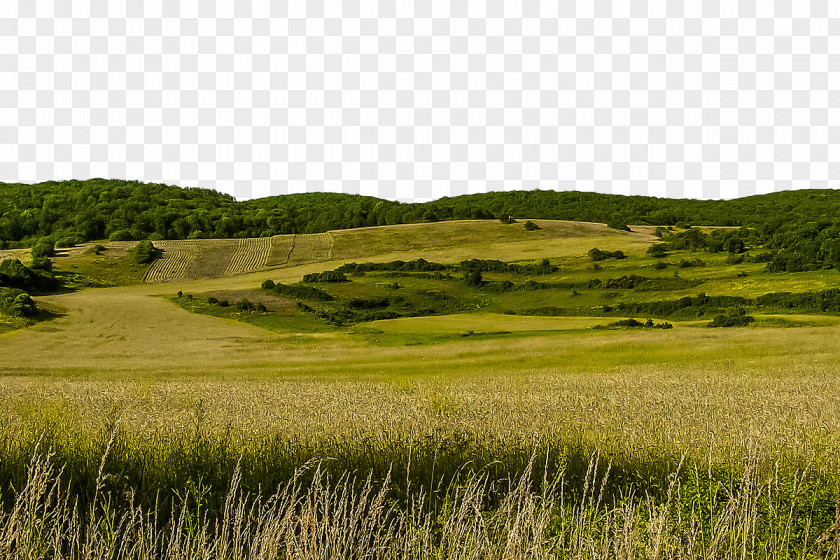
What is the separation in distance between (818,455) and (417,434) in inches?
165

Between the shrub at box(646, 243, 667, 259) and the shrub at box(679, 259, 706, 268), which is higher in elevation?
the shrub at box(646, 243, 667, 259)

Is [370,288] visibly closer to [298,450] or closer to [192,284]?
[192,284]

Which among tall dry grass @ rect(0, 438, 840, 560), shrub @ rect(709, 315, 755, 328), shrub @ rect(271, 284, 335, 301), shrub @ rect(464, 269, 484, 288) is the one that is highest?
tall dry grass @ rect(0, 438, 840, 560)

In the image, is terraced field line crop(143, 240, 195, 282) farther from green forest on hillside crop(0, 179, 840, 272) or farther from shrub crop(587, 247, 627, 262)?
shrub crop(587, 247, 627, 262)

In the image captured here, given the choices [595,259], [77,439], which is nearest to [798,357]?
[77,439]

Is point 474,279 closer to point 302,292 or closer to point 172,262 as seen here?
point 302,292

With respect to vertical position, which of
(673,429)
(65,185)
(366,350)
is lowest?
(366,350)

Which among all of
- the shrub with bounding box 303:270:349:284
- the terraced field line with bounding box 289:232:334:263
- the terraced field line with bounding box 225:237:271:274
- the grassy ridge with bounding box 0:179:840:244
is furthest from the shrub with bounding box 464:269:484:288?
the grassy ridge with bounding box 0:179:840:244

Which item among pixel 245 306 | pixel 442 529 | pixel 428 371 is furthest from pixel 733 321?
pixel 442 529

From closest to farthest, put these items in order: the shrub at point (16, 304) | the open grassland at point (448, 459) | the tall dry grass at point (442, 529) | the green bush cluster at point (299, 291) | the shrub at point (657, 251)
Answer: the tall dry grass at point (442, 529) < the open grassland at point (448, 459) < the shrub at point (16, 304) < the green bush cluster at point (299, 291) < the shrub at point (657, 251)

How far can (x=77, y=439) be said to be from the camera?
25.1ft

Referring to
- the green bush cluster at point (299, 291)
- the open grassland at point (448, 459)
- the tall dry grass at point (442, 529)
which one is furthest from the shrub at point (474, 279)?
the tall dry grass at point (442, 529)

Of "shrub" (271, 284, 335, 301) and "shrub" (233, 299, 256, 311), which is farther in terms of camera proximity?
"shrub" (271, 284, 335, 301)

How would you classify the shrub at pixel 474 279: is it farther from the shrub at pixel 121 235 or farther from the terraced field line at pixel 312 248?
the shrub at pixel 121 235
